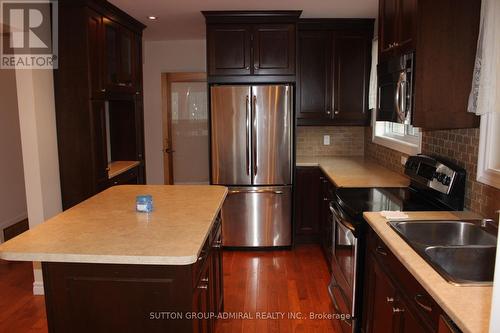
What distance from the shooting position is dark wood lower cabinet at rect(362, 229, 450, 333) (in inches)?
60.9

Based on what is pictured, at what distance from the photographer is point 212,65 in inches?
161

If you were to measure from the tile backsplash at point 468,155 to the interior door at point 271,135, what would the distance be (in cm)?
140

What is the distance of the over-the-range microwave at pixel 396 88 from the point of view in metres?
2.32

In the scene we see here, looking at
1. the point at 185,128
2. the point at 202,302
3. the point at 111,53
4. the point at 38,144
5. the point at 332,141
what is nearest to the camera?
the point at 202,302

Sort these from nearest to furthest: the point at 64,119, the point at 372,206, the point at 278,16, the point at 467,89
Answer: the point at 467,89, the point at 372,206, the point at 64,119, the point at 278,16

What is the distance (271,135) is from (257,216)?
0.84 meters

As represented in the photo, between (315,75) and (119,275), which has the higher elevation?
(315,75)

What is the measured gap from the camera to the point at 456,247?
6.05ft

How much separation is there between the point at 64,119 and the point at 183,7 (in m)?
1.42

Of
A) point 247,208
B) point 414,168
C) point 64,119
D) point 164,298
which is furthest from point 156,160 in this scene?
point 164,298

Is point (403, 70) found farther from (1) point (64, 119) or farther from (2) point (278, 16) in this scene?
(1) point (64, 119)

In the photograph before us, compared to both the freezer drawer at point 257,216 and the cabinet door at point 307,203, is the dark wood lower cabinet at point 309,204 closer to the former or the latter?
the cabinet door at point 307,203

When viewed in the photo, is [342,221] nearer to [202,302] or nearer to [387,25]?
[202,302]

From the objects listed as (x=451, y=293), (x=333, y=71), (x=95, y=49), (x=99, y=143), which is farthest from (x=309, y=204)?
(x=451, y=293)
